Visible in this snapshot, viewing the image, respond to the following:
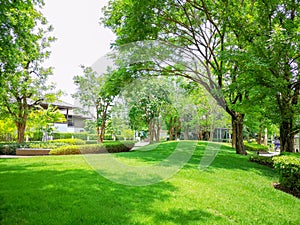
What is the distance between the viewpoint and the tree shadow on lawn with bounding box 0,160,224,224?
3570mm

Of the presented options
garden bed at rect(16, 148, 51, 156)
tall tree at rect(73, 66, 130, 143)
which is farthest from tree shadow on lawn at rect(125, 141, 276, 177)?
tall tree at rect(73, 66, 130, 143)

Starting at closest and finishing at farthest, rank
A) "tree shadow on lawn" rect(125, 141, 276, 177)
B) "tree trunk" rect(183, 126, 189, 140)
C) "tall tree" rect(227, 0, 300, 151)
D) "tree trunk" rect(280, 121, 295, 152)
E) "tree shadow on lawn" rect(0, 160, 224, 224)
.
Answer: "tree shadow on lawn" rect(0, 160, 224, 224), "tall tree" rect(227, 0, 300, 151), "tree shadow on lawn" rect(125, 141, 276, 177), "tree trunk" rect(280, 121, 295, 152), "tree trunk" rect(183, 126, 189, 140)

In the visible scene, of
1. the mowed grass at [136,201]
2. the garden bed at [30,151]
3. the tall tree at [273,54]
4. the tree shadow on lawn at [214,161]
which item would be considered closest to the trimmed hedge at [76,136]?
the garden bed at [30,151]

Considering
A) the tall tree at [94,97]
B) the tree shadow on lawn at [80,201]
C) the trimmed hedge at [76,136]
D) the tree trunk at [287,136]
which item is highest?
the tall tree at [94,97]

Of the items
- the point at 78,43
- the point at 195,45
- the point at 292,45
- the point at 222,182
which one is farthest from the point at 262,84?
the point at 78,43

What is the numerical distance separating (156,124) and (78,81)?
8.20 meters

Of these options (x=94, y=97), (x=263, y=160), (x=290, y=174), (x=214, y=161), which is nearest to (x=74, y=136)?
(x=94, y=97)

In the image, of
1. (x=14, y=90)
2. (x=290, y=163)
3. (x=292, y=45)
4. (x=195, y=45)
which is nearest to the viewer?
(x=290, y=163)

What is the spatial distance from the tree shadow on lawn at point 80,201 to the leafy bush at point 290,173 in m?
3.25

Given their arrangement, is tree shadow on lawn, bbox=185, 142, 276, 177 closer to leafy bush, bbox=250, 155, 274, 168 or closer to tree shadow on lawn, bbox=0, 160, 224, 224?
leafy bush, bbox=250, 155, 274, 168

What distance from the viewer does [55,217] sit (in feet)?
11.6

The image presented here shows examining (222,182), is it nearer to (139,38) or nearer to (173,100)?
(139,38)

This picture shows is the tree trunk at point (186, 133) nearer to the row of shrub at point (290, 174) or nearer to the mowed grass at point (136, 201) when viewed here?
the row of shrub at point (290, 174)

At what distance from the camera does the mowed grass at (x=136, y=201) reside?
3.67 meters
